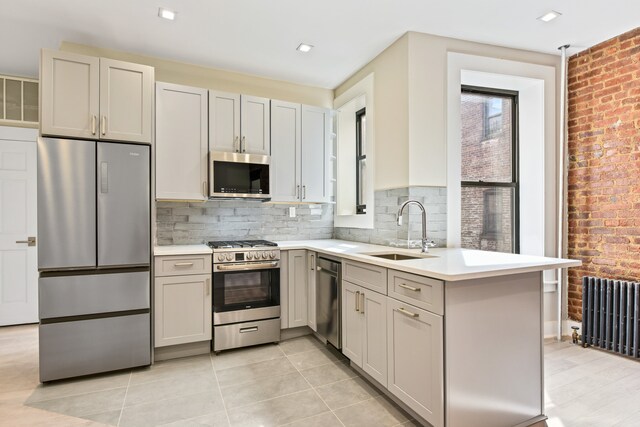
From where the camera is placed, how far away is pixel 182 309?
2.92 metres

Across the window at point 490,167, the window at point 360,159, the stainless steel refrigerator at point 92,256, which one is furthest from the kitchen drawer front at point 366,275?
the stainless steel refrigerator at point 92,256

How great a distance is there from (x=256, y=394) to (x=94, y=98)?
2.57m

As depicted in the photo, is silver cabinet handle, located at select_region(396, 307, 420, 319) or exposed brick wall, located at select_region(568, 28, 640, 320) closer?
silver cabinet handle, located at select_region(396, 307, 420, 319)

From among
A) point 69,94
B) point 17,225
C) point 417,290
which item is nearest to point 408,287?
point 417,290

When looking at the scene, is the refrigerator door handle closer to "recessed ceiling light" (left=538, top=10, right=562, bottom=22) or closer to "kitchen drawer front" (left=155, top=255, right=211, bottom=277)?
"kitchen drawer front" (left=155, top=255, right=211, bottom=277)

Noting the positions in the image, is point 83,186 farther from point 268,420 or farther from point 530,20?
point 530,20

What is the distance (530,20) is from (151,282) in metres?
3.80

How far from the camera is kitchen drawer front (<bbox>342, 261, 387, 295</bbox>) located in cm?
222

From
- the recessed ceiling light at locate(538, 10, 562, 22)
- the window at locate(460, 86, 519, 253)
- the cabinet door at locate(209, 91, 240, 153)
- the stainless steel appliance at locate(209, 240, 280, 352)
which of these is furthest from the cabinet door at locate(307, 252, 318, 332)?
the recessed ceiling light at locate(538, 10, 562, 22)

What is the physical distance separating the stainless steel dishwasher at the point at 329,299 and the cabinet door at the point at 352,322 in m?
0.08

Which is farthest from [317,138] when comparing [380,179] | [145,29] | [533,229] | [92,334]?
[92,334]

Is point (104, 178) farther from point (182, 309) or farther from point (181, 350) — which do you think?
point (181, 350)

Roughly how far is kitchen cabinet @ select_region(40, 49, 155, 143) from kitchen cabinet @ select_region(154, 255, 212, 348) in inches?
42.8

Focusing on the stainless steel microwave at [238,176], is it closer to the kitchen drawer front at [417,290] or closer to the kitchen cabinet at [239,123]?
the kitchen cabinet at [239,123]
